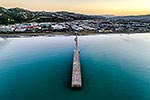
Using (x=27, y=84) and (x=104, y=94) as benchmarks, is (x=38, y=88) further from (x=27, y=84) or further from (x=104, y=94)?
(x=104, y=94)

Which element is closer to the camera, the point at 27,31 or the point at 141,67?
the point at 141,67

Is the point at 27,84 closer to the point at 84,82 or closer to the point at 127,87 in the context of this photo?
the point at 84,82

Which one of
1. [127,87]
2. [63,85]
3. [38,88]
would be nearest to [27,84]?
[38,88]

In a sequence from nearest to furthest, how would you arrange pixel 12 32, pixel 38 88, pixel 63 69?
1. pixel 38 88
2. pixel 63 69
3. pixel 12 32

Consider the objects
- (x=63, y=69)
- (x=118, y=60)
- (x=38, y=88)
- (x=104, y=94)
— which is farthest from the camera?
(x=118, y=60)

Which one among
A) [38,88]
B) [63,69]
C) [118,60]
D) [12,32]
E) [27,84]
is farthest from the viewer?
[12,32]

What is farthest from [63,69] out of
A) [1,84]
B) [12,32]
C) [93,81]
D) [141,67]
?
[12,32]

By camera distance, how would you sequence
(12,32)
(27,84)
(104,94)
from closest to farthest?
1. (104,94)
2. (27,84)
3. (12,32)

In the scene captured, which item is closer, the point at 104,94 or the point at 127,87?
the point at 104,94

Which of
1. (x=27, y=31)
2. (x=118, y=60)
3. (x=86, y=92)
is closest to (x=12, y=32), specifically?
(x=27, y=31)
